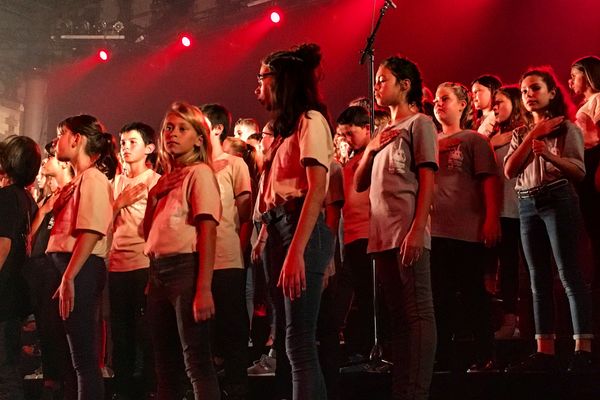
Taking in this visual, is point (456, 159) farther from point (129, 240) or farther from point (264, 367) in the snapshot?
point (129, 240)

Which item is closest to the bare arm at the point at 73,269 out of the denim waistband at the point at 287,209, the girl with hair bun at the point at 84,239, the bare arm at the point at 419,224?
the girl with hair bun at the point at 84,239

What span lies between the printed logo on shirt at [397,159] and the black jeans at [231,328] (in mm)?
1158

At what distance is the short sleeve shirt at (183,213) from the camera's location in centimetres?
297

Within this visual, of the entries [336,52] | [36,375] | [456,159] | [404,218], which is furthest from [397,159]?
[336,52]

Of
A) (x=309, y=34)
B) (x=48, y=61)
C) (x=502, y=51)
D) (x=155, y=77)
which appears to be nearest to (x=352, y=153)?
(x=502, y=51)

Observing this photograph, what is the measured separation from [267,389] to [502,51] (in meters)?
5.35

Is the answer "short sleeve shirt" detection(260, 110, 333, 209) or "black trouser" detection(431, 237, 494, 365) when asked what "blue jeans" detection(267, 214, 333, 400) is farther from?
"black trouser" detection(431, 237, 494, 365)

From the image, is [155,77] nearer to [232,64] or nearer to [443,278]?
[232,64]

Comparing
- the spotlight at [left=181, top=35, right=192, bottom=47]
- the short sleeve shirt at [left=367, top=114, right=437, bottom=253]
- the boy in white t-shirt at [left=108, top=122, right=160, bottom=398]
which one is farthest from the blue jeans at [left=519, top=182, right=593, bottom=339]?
the spotlight at [left=181, top=35, right=192, bottom=47]

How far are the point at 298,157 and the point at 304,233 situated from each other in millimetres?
340

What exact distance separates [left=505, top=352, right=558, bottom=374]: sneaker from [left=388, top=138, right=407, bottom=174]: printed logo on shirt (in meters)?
1.19

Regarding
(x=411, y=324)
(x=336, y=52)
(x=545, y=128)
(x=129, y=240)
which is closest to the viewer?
(x=411, y=324)

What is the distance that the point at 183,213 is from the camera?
304 cm

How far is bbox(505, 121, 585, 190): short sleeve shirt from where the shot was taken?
3.63 metres
